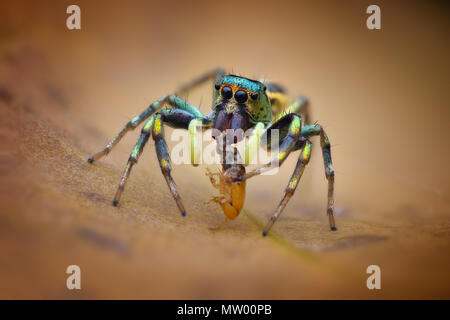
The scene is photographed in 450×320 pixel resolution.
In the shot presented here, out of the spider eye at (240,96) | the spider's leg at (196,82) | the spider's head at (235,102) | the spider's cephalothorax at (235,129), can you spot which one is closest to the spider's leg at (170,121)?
the spider's cephalothorax at (235,129)

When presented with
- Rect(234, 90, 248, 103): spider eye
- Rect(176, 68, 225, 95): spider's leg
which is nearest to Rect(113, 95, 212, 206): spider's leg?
Rect(234, 90, 248, 103): spider eye

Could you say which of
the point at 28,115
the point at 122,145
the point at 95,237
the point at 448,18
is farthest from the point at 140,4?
the point at 95,237

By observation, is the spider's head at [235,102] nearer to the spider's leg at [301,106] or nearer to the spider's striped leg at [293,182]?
the spider's striped leg at [293,182]

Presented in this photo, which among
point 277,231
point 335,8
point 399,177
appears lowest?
point 277,231

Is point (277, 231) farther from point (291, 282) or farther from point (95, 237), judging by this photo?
point (95, 237)

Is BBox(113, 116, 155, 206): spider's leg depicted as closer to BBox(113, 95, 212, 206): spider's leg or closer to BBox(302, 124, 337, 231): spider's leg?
BBox(113, 95, 212, 206): spider's leg

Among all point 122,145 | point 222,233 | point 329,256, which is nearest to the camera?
point 329,256
